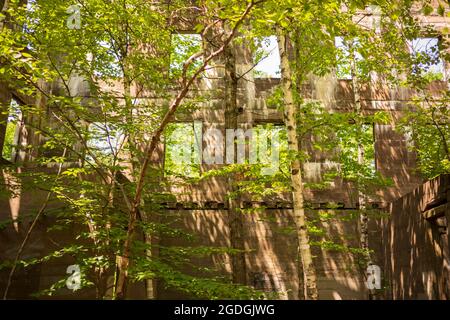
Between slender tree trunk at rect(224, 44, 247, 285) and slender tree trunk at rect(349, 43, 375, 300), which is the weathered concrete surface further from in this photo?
slender tree trunk at rect(224, 44, 247, 285)

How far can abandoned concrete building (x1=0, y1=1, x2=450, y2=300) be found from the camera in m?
12.2

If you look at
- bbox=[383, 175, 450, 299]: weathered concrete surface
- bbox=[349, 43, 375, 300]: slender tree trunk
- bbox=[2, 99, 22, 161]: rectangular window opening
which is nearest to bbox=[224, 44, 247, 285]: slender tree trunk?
bbox=[349, 43, 375, 300]: slender tree trunk

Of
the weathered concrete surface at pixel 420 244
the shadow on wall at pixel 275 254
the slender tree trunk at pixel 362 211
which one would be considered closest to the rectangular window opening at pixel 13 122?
the shadow on wall at pixel 275 254

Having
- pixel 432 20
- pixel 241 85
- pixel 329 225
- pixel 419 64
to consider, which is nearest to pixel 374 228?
pixel 329 225

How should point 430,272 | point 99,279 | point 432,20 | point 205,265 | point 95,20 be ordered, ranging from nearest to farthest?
point 99,279, point 95,20, point 430,272, point 205,265, point 432,20

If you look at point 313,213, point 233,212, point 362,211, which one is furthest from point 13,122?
point 313,213

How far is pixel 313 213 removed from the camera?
15.3m

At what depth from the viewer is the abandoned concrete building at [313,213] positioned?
12234mm

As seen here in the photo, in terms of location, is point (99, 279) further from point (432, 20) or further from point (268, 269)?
point (432, 20)

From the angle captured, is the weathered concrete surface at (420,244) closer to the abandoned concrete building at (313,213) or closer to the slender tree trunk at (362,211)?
the abandoned concrete building at (313,213)

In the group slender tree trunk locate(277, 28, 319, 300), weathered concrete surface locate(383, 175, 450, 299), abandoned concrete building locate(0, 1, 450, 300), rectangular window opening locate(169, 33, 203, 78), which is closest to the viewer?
slender tree trunk locate(277, 28, 319, 300)

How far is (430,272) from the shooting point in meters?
11.9

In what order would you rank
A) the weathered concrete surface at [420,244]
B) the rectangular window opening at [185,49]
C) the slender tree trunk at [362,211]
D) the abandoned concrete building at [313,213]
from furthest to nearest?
the rectangular window opening at [185,49] < the slender tree trunk at [362,211] < the abandoned concrete building at [313,213] < the weathered concrete surface at [420,244]

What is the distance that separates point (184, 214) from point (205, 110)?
4240mm
